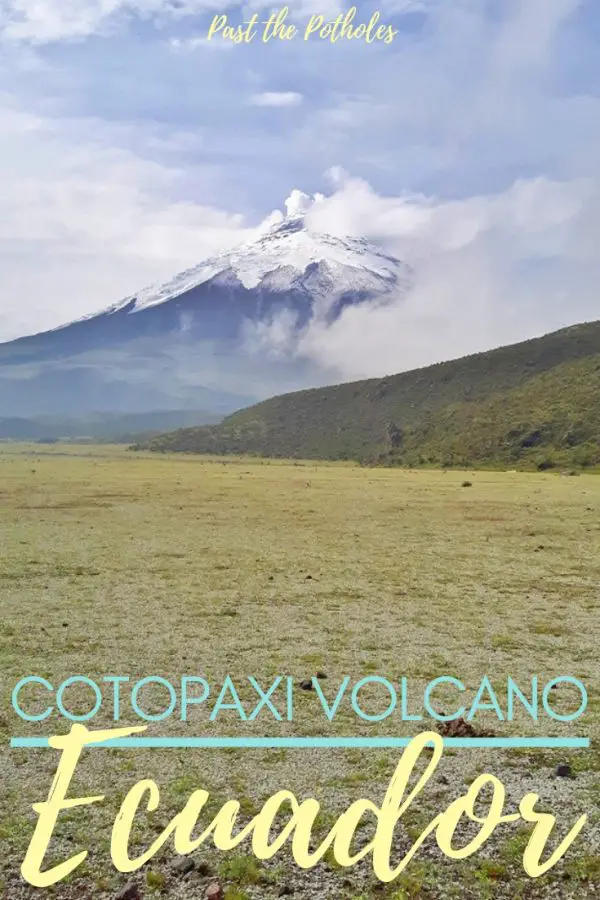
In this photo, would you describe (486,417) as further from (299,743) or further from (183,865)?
(183,865)

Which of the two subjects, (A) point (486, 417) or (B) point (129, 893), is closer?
(B) point (129, 893)

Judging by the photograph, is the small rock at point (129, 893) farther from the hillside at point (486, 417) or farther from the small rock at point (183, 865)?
the hillside at point (486, 417)

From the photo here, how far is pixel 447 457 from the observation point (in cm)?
12375

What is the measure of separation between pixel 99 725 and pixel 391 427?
152670mm

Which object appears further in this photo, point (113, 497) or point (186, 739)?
point (113, 497)

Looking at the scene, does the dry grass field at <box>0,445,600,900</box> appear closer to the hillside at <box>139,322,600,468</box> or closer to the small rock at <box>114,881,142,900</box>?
the small rock at <box>114,881,142,900</box>

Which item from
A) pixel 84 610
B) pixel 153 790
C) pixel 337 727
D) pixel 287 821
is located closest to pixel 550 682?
pixel 337 727

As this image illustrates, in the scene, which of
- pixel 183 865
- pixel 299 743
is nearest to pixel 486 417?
pixel 299 743

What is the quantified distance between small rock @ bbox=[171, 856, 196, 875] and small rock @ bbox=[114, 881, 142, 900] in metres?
0.47

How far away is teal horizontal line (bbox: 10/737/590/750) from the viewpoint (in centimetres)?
1061

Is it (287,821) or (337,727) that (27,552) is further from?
(287,821)

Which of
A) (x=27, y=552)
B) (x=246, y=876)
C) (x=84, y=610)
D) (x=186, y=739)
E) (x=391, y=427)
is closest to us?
(x=246, y=876)

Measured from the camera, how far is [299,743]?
1072 cm

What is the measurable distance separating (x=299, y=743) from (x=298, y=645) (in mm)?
5118
